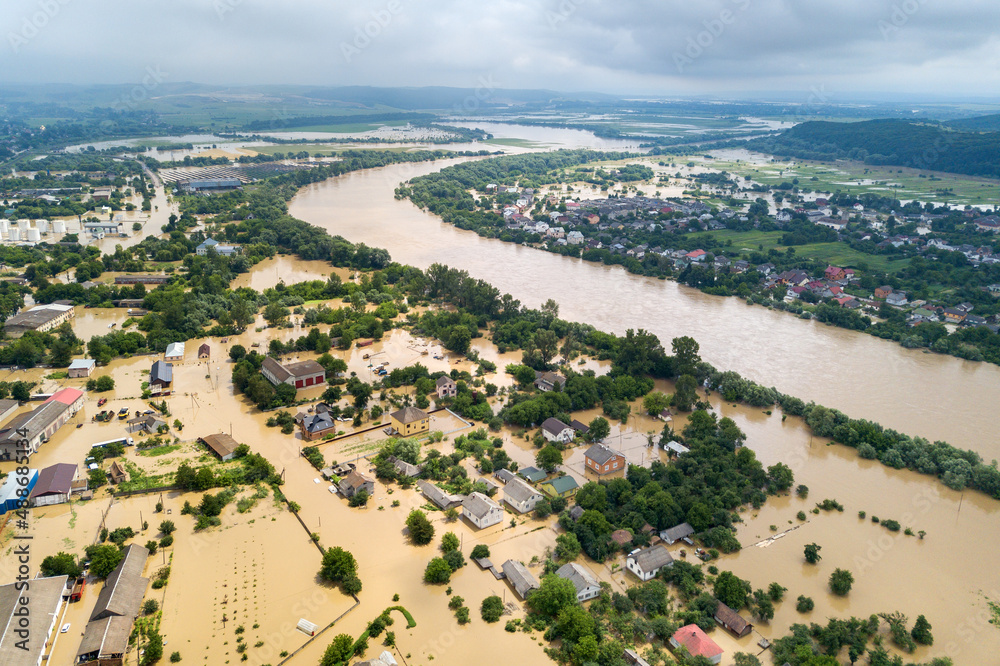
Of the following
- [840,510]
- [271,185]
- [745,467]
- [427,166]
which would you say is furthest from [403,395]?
[427,166]

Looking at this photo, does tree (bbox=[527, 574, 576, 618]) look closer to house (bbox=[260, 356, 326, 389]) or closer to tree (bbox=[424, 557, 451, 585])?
tree (bbox=[424, 557, 451, 585])

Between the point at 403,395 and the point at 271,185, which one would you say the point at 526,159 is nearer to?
the point at 271,185

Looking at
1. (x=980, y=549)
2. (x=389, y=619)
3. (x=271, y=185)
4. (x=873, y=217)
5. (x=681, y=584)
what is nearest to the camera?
(x=389, y=619)

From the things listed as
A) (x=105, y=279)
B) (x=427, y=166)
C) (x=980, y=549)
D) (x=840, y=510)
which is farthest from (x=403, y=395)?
(x=427, y=166)

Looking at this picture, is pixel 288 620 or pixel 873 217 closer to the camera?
pixel 288 620

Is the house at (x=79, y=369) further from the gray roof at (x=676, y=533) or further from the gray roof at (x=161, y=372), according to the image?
the gray roof at (x=676, y=533)

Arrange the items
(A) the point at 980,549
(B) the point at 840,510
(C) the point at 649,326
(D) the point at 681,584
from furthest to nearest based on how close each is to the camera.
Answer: (C) the point at 649,326 → (B) the point at 840,510 → (A) the point at 980,549 → (D) the point at 681,584

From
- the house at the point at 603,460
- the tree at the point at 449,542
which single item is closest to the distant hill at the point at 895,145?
the house at the point at 603,460
